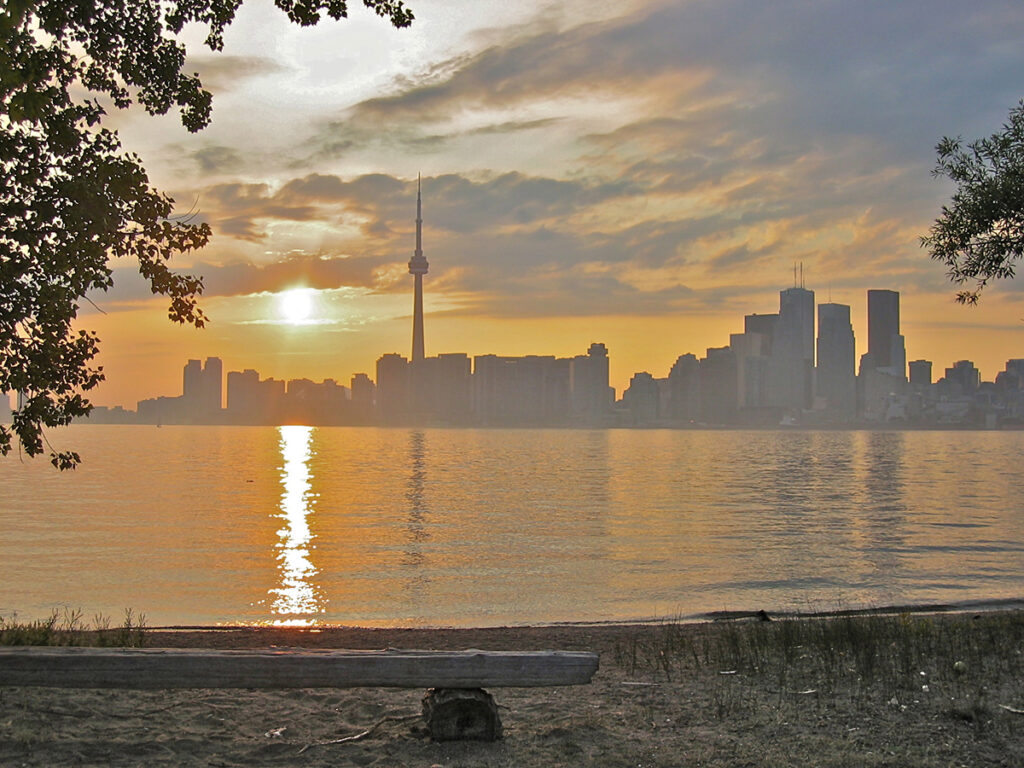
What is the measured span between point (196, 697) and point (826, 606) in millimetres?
16895

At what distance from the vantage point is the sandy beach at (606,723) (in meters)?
8.06

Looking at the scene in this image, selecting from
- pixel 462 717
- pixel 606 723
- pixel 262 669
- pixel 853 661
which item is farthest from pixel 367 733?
pixel 853 661

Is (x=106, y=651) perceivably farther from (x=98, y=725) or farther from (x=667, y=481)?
(x=667, y=481)

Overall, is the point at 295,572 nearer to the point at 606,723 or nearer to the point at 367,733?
the point at 367,733

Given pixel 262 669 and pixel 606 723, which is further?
pixel 606 723

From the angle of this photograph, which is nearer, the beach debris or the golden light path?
the beach debris

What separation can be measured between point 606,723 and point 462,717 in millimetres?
1704

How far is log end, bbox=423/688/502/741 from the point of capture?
336 inches

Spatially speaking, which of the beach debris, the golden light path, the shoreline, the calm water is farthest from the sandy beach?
the golden light path

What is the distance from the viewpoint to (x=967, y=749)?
8039 mm

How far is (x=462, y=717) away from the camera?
8562 millimetres

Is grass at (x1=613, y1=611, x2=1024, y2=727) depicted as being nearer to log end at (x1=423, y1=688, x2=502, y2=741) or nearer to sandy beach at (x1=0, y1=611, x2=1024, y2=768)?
sandy beach at (x1=0, y1=611, x2=1024, y2=768)

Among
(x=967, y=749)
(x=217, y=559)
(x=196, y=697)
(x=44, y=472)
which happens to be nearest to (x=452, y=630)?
(x=196, y=697)

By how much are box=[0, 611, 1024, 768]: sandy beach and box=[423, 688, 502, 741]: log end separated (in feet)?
0.38
